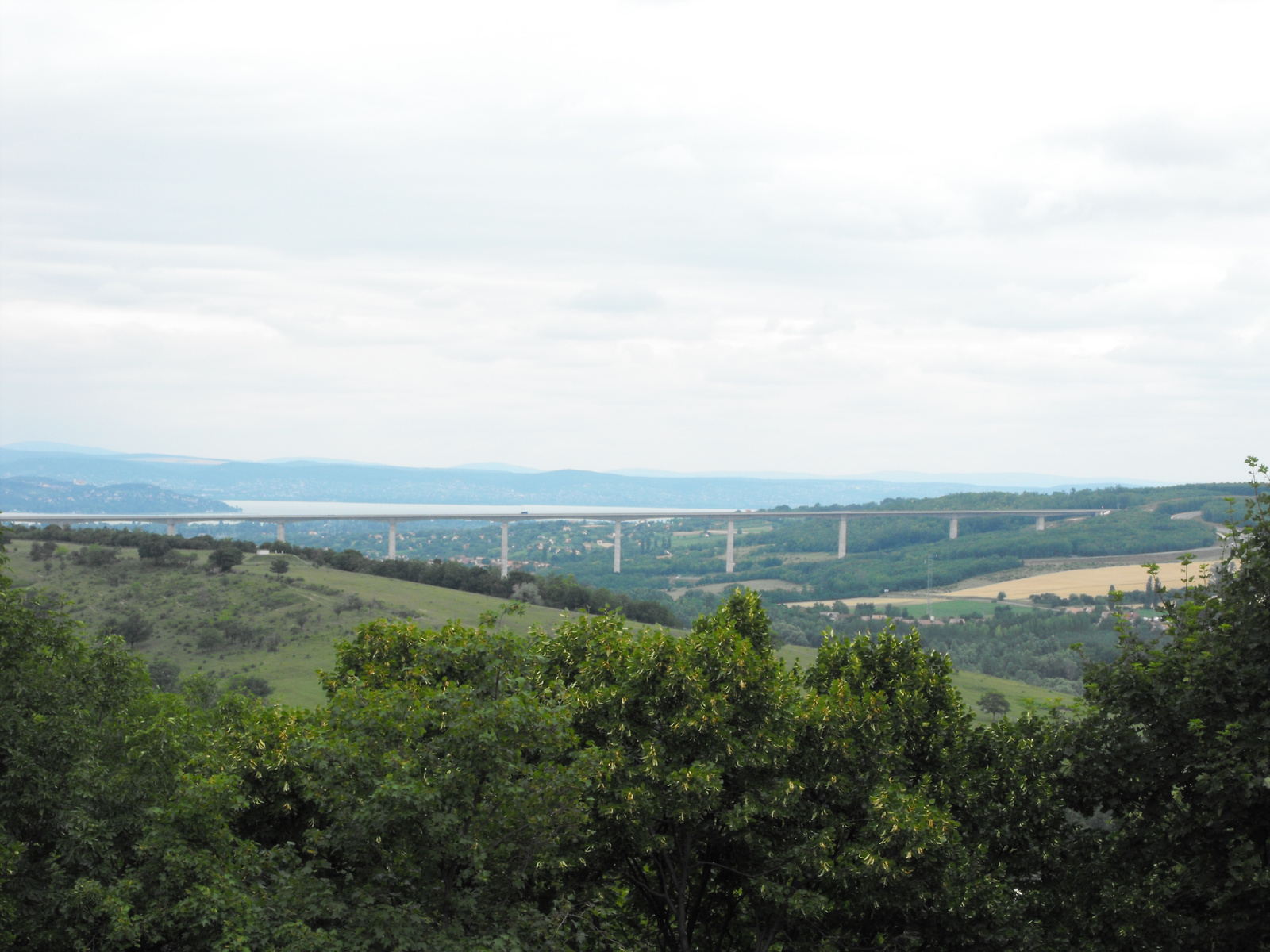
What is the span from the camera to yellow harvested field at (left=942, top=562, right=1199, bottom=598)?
130 metres

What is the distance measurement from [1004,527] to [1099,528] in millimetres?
26740

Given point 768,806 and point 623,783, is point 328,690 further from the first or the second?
point 768,806

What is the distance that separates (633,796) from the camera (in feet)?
49.6

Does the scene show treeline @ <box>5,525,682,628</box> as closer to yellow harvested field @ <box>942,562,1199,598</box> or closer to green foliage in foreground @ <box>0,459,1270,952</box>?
yellow harvested field @ <box>942,562,1199,598</box>

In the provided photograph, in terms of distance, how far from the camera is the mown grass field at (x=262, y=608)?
65188 mm

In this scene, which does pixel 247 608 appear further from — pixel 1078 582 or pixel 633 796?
pixel 1078 582

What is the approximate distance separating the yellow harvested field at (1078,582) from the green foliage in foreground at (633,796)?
120 meters

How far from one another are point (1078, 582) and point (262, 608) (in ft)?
359

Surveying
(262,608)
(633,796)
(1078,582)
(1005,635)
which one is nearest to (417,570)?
(262,608)

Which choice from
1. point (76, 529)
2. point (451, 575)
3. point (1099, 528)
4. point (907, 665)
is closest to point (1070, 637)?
point (451, 575)

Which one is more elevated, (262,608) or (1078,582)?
(262,608)

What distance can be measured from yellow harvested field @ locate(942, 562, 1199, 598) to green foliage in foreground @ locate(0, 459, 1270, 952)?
4713 inches

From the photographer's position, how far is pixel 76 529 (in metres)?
109

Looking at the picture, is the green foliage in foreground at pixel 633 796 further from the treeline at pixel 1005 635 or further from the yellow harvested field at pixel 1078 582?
the yellow harvested field at pixel 1078 582
